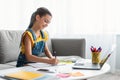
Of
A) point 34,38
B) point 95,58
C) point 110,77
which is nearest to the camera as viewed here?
point 95,58

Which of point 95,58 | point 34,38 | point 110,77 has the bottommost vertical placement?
point 110,77

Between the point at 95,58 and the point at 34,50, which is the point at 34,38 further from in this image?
the point at 95,58

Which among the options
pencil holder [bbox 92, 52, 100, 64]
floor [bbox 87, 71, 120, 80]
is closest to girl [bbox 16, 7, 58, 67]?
pencil holder [bbox 92, 52, 100, 64]

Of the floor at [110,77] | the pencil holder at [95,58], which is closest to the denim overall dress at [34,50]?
the pencil holder at [95,58]

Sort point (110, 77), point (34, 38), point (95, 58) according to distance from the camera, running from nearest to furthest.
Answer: point (95, 58) < point (34, 38) < point (110, 77)

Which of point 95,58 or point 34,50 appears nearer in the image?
point 95,58

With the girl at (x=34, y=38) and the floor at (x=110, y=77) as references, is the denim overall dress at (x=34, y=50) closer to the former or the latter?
the girl at (x=34, y=38)

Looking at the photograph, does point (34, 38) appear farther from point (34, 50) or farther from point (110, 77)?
point (110, 77)

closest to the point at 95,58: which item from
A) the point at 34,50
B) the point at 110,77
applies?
the point at 34,50

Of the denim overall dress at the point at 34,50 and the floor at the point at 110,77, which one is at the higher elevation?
the denim overall dress at the point at 34,50

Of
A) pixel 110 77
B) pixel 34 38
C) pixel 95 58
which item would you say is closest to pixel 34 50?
pixel 34 38

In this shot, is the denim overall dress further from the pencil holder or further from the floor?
the floor

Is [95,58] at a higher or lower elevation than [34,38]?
lower

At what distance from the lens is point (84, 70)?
146 cm
